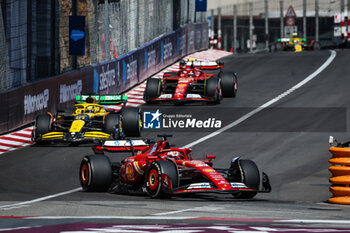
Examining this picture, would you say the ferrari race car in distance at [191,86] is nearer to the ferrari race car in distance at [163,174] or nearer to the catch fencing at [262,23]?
the ferrari race car in distance at [163,174]

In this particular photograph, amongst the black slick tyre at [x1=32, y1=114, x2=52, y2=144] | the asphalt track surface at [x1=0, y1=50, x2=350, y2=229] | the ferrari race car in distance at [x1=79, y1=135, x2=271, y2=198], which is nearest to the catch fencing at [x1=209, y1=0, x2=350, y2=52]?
the asphalt track surface at [x1=0, y1=50, x2=350, y2=229]

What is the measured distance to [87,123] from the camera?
21.2 meters

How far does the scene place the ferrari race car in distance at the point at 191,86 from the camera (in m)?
26.8

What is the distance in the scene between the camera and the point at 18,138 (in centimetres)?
2214

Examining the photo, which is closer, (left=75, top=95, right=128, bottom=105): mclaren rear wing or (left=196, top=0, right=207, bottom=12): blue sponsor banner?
(left=75, top=95, right=128, bottom=105): mclaren rear wing

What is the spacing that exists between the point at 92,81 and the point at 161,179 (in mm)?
16021

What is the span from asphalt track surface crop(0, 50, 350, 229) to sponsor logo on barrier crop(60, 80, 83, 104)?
10.8 ft

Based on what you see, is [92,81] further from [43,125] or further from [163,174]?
[163,174]

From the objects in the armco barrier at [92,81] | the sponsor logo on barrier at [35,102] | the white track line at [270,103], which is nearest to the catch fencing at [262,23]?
the armco barrier at [92,81]

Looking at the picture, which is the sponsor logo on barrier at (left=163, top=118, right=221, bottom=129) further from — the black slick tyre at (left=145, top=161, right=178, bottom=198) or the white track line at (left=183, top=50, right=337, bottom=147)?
the black slick tyre at (left=145, top=161, right=178, bottom=198)

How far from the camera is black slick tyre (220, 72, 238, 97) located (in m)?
28.7

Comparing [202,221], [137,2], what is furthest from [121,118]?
[137,2]

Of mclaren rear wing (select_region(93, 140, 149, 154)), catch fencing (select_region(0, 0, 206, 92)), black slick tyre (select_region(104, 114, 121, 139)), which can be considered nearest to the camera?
mclaren rear wing (select_region(93, 140, 149, 154))

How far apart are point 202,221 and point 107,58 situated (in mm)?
21340
